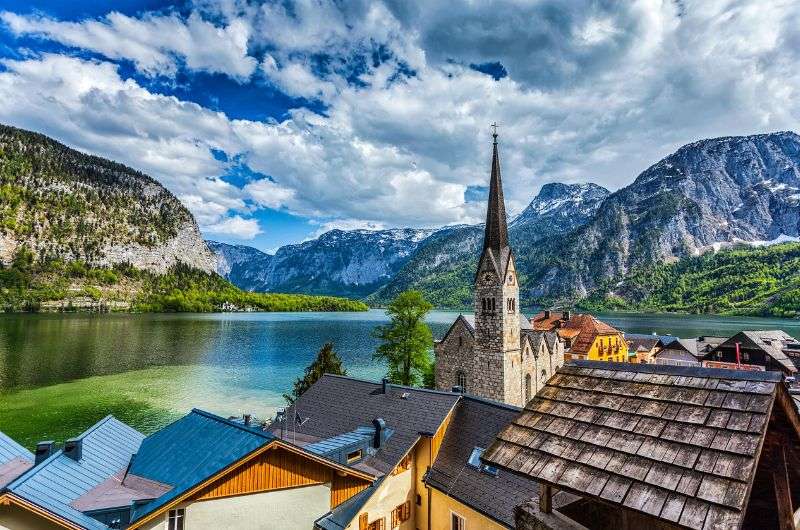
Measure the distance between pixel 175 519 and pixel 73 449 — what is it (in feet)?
14.2

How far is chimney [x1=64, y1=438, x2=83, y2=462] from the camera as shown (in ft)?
40.4

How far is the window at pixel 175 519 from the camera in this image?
1048 cm

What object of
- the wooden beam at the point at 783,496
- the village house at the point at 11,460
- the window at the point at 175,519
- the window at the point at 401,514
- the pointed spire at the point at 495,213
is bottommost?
the window at the point at 401,514

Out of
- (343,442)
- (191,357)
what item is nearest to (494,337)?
(343,442)

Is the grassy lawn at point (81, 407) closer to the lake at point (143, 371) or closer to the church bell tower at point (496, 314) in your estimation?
the lake at point (143, 371)

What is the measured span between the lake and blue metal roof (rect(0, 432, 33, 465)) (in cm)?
2572

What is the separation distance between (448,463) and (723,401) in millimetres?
14002

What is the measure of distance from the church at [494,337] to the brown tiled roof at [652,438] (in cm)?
2658

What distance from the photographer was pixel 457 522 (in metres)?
15.7

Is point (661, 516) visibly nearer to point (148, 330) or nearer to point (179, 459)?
point (179, 459)

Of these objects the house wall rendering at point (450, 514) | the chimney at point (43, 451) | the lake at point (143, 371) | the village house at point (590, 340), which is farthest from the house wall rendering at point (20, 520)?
the village house at point (590, 340)

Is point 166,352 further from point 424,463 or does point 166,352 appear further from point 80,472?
point 80,472

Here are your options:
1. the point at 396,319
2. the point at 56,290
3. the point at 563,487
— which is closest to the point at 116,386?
the point at 396,319

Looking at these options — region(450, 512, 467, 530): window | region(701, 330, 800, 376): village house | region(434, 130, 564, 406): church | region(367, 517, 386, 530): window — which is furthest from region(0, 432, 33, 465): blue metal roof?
region(701, 330, 800, 376): village house
